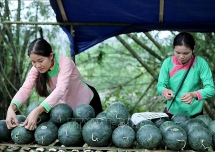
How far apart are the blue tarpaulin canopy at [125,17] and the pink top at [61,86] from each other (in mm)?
1388

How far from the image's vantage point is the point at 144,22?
4.79 metres

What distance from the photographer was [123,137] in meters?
2.54

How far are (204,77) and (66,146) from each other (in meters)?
1.56

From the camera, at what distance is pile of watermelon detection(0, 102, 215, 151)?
2.50m

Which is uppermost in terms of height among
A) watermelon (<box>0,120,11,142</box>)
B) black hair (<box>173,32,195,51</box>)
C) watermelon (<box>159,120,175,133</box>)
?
black hair (<box>173,32,195,51</box>)

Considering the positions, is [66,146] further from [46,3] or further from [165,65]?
[46,3]

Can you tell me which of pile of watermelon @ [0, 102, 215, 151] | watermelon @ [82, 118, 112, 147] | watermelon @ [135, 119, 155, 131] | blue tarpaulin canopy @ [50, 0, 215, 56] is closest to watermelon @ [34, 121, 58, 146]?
pile of watermelon @ [0, 102, 215, 151]

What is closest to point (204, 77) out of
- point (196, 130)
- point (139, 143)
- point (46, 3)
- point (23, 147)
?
point (196, 130)

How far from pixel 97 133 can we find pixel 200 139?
80 cm

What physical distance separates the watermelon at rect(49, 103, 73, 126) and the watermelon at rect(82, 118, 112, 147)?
0.31m

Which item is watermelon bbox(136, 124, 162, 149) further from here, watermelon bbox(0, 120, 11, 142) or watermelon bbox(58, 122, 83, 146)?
watermelon bbox(0, 120, 11, 142)

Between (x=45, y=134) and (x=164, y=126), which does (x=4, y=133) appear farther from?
(x=164, y=126)

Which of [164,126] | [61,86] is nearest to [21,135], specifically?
[61,86]

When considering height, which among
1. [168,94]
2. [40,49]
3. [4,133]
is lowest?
[4,133]
